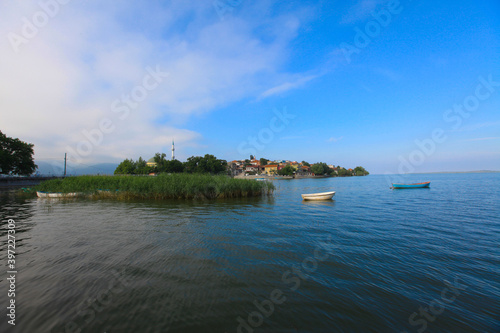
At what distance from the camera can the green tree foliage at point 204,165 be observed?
89562 millimetres

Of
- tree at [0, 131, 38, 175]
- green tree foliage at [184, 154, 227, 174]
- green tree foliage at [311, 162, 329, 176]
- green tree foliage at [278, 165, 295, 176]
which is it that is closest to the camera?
tree at [0, 131, 38, 175]

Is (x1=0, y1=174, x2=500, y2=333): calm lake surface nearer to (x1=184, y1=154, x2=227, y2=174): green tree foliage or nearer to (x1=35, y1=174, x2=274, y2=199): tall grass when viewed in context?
(x1=35, y1=174, x2=274, y2=199): tall grass

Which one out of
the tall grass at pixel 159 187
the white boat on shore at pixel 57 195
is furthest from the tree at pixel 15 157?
the white boat on shore at pixel 57 195

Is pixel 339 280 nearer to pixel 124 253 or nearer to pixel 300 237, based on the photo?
pixel 300 237

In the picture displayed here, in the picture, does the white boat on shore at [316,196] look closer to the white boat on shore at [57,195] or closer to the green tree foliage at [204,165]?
the white boat on shore at [57,195]

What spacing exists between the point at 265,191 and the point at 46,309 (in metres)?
23.6

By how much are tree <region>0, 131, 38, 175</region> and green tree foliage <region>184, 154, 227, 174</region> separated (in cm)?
4861

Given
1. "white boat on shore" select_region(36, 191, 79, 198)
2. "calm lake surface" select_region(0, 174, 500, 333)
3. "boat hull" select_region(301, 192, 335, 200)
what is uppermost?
"white boat on shore" select_region(36, 191, 79, 198)

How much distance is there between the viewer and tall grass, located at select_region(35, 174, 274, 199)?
21750 mm

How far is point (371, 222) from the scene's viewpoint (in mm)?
13461

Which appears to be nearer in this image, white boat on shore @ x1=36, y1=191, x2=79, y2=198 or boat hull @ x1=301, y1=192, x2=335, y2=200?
white boat on shore @ x1=36, y1=191, x2=79, y2=198

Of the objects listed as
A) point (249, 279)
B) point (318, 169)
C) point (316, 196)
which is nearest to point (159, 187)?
point (316, 196)

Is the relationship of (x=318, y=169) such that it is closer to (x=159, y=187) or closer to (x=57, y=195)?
(x=159, y=187)

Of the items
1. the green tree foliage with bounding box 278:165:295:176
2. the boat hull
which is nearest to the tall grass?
the boat hull
